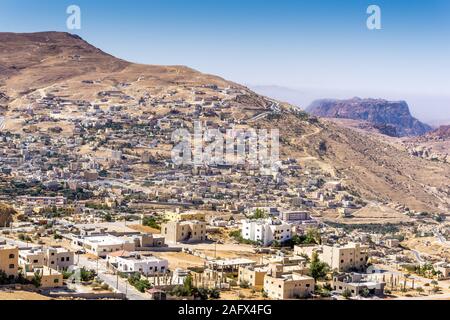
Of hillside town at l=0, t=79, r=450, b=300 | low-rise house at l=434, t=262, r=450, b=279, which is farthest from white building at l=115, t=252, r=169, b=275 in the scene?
low-rise house at l=434, t=262, r=450, b=279

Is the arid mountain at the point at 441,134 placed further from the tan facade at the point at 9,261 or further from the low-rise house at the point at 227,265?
the tan facade at the point at 9,261

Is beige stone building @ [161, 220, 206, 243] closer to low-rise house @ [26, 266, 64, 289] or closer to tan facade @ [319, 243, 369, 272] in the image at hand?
tan facade @ [319, 243, 369, 272]

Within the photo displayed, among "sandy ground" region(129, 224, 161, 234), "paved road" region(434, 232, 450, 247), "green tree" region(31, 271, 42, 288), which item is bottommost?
"paved road" region(434, 232, 450, 247)

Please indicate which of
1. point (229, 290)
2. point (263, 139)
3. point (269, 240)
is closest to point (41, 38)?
point (263, 139)

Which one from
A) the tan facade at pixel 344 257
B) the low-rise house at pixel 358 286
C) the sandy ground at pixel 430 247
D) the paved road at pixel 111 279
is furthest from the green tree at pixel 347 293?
the sandy ground at pixel 430 247

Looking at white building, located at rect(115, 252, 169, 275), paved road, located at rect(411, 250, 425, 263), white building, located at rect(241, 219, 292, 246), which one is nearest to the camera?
white building, located at rect(115, 252, 169, 275)

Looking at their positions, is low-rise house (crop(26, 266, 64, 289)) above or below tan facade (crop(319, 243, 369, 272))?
above

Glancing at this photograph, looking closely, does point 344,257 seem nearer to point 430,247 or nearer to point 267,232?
point 267,232
